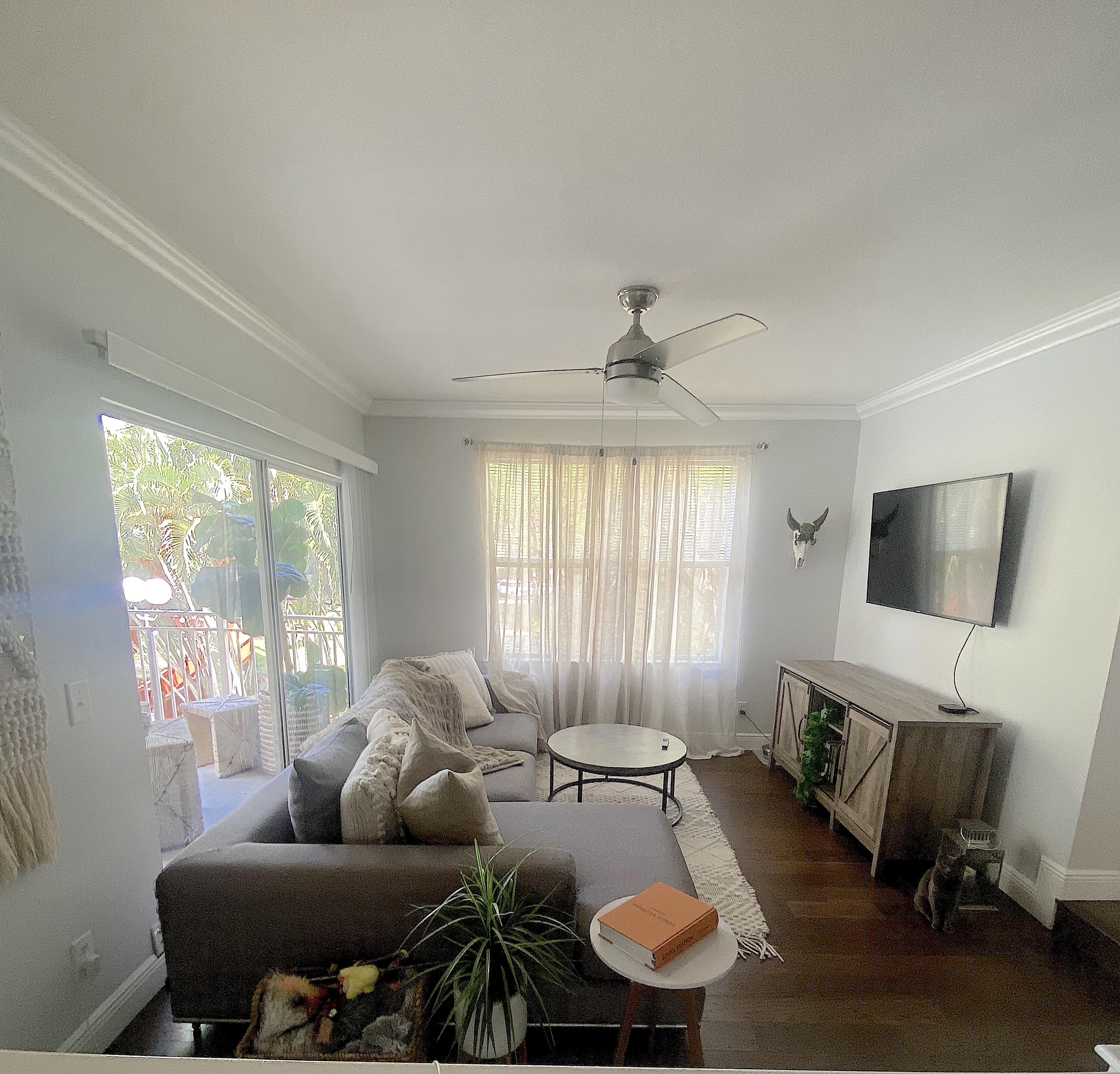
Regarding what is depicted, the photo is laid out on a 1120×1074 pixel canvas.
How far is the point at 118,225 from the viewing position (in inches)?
55.6

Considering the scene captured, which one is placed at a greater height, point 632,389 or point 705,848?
point 632,389

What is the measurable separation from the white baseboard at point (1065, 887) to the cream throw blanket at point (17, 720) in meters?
3.45

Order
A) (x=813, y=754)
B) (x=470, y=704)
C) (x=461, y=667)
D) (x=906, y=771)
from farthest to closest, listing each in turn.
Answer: (x=461, y=667), (x=470, y=704), (x=813, y=754), (x=906, y=771)

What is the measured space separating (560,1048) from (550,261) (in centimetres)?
248

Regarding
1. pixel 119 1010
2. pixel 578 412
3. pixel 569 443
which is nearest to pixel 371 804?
pixel 119 1010

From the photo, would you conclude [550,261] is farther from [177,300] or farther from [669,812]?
[669,812]

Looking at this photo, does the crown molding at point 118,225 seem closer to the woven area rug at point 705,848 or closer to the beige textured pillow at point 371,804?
the beige textured pillow at point 371,804

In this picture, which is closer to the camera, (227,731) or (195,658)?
(195,658)

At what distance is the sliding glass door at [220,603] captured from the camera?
1.69 m

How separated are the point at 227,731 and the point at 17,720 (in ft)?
3.87

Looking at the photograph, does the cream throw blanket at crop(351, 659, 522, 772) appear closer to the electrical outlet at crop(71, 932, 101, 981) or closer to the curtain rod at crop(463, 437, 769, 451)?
the electrical outlet at crop(71, 932, 101, 981)

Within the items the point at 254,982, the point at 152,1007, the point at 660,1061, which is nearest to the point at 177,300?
the point at 254,982

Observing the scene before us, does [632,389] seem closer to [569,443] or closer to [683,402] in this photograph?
[683,402]

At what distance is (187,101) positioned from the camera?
1.02 metres
